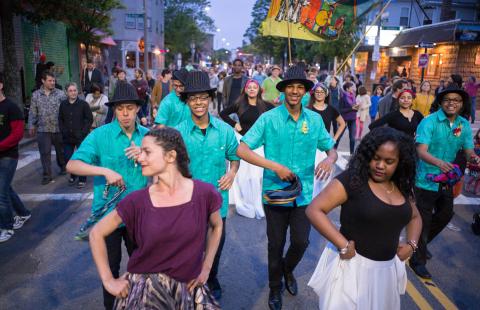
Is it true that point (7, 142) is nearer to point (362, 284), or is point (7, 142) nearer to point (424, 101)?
point (362, 284)

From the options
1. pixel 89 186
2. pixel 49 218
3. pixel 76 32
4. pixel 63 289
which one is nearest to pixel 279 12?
pixel 89 186

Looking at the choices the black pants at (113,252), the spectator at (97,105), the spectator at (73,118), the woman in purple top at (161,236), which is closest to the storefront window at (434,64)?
the spectator at (97,105)

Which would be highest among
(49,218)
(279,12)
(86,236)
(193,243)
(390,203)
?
(279,12)

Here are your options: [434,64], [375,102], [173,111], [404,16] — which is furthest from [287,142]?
[404,16]

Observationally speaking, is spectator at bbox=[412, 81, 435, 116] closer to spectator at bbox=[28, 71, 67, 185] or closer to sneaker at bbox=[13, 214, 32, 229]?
spectator at bbox=[28, 71, 67, 185]

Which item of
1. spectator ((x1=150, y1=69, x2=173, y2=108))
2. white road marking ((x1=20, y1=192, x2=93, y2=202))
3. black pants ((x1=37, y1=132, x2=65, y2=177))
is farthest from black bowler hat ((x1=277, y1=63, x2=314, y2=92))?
spectator ((x1=150, y1=69, x2=173, y2=108))

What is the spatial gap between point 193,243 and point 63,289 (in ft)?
8.55

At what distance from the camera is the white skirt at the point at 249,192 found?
253 inches

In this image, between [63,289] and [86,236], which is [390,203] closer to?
[86,236]

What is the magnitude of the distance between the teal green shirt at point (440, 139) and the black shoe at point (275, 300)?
6.37 feet

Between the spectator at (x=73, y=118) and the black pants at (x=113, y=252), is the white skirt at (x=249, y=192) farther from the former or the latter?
the black pants at (x=113, y=252)

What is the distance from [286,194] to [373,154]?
43.5 inches

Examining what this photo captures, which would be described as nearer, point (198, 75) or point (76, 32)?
point (198, 75)

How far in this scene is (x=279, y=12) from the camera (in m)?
8.11
